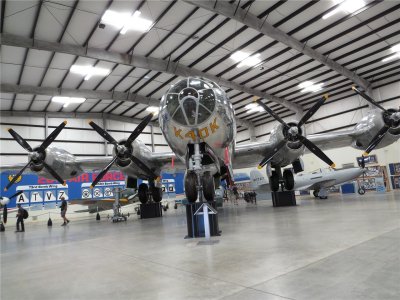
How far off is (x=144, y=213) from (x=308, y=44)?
17765 mm

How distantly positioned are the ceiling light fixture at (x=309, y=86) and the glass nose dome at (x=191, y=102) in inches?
930

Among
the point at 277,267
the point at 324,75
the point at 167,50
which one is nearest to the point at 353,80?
the point at 324,75

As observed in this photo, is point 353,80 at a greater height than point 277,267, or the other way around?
point 353,80

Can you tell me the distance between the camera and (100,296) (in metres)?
3.42

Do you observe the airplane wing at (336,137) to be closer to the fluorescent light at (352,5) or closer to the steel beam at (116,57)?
the fluorescent light at (352,5)

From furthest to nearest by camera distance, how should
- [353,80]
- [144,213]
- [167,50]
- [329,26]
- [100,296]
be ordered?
[353,80] → [167,50] → [329,26] → [144,213] → [100,296]

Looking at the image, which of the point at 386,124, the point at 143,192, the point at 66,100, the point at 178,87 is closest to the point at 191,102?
the point at 178,87

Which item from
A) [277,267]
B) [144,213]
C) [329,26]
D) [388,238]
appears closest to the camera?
[277,267]

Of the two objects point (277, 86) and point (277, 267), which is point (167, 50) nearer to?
point (277, 86)

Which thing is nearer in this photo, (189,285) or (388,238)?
(189,285)

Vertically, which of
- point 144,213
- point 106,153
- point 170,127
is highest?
point 106,153

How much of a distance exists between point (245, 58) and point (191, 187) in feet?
59.0

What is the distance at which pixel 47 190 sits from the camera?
29.5 meters

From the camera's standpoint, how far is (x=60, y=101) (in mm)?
29312
